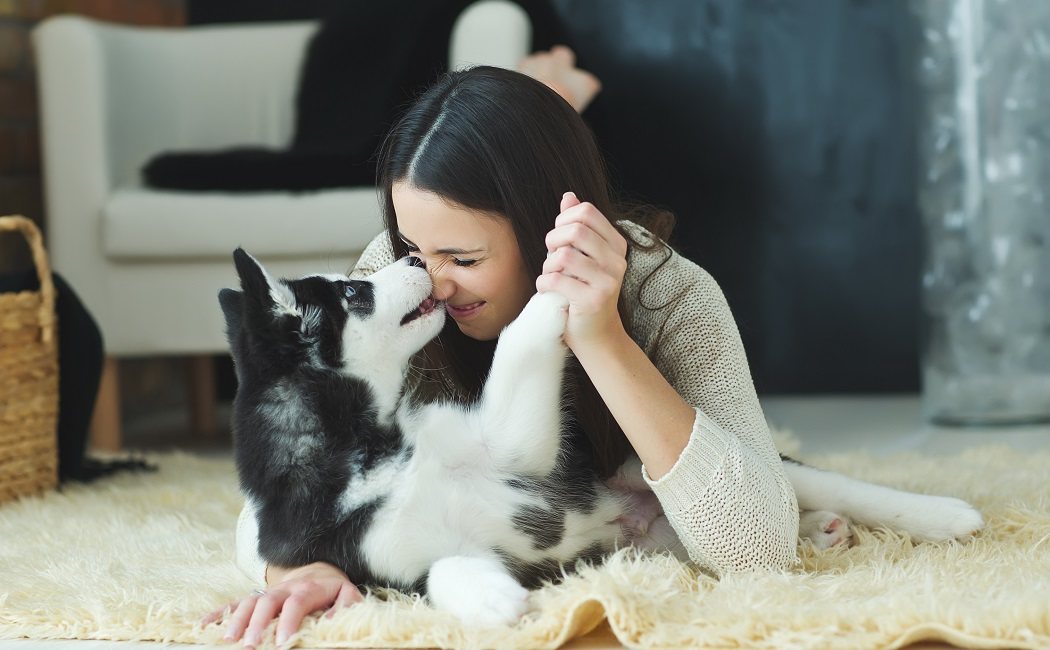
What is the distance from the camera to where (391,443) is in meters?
1.35

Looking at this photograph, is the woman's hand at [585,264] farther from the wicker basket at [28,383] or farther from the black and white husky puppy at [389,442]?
the wicker basket at [28,383]

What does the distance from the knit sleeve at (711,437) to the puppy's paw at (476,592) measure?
0.24 metres

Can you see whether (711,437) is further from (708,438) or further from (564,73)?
(564,73)

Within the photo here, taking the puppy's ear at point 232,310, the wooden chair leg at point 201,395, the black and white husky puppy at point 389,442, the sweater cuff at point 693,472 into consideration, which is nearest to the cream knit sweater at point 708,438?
the sweater cuff at point 693,472

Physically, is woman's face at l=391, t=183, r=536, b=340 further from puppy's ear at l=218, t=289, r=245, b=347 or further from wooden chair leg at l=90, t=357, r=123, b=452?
wooden chair leg at l=90, t=357, r=123, b=452

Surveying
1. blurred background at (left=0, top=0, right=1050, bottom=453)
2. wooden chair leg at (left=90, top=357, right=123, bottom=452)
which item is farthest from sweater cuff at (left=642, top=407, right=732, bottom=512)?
blurred background at (left=0, top=0, right=1050, bottom=453)

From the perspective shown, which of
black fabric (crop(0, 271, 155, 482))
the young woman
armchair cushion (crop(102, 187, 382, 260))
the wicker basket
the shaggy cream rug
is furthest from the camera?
armchair cushion (crop(102, 187, 382, 260))

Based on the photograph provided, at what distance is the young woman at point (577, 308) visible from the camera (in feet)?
4.23

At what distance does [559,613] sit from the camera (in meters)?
1.18

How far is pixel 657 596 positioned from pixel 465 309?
18.2 inches

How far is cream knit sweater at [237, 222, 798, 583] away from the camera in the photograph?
135 centimetres

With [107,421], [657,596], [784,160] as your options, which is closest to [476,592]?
[657,596]

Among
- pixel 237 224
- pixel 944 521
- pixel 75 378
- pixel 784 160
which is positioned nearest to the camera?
pixel 944 521

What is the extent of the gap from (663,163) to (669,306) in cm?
214
